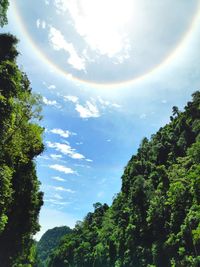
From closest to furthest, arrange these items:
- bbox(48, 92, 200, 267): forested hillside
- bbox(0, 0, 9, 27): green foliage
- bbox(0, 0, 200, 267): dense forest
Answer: bbox(0, 0, 9, 27): green foliage
bbox(0, 0, 200, 267): dense forest
bbox(48, 92, 200, 267): forested hillside

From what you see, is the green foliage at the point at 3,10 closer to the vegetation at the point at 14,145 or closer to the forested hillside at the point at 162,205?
the vegetation at the point at 14,145

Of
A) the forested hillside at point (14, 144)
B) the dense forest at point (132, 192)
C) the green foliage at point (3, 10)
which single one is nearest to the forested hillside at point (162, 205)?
the dense forest at point (132, 192)

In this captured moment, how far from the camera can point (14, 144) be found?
2470 cm

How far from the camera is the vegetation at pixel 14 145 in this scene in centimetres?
2162

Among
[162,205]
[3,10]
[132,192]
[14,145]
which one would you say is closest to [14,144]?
[14,145]

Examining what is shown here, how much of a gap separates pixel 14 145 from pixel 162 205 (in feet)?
147

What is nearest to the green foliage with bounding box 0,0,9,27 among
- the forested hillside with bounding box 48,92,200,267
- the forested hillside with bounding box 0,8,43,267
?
the forested hillside with bounding box 0,8,43,267

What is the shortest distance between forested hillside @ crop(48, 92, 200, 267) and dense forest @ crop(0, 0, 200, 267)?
0.43 ft

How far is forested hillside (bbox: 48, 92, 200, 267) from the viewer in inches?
2014

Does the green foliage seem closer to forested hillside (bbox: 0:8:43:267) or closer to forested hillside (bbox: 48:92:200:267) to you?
forested hillside (bbox: 0:8:43:267)

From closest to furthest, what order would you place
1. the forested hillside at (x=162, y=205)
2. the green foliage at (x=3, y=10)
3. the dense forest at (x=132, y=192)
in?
the green foliage at (x=3, y=10) < the dense forest at (x=132, y=192) < the forested hillside at (x=162, y=205)

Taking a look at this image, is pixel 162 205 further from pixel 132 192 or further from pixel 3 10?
pixel 3 10

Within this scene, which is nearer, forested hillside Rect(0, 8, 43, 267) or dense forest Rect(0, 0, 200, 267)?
forested hillside Rect(0, 8, 43, 267)

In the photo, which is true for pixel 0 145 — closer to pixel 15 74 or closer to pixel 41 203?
pixel 15 74
